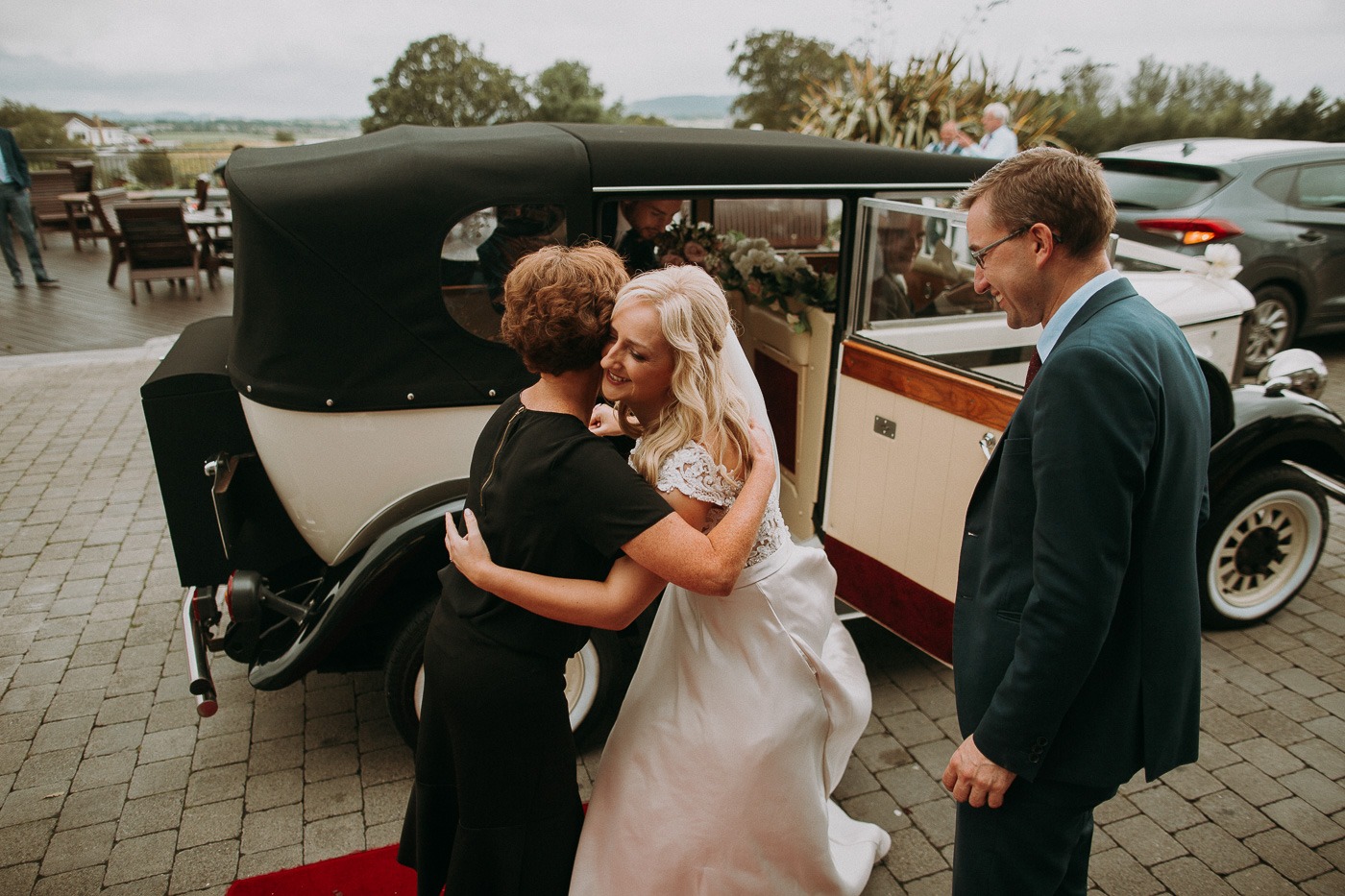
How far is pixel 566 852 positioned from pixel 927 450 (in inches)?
70.1

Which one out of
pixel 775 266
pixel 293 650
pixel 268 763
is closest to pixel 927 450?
pixel 775 266

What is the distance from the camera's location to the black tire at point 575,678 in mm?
2859

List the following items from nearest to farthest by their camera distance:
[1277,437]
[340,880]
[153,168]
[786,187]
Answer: [340,880]
[786,187]
[1277,437]
[153,168]

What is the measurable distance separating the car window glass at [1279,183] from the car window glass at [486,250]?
6.89m

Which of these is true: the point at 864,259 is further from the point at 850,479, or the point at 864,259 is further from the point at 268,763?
the point at 268,763

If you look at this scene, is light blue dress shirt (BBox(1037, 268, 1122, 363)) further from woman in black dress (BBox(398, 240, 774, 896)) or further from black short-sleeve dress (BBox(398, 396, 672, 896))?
black short-sleeve dress (BBox(398, 396, 672, 896))

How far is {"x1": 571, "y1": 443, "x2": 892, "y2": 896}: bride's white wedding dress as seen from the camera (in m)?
1.97

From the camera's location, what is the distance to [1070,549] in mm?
1397

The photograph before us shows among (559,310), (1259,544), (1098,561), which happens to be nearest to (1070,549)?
(1098,561)

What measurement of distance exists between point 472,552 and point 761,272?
220 cm

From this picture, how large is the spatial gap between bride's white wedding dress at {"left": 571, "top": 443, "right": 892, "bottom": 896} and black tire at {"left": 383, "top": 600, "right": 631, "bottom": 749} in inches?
32.4

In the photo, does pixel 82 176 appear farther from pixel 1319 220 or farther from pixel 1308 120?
pixel 1308 120

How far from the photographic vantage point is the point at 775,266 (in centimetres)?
358

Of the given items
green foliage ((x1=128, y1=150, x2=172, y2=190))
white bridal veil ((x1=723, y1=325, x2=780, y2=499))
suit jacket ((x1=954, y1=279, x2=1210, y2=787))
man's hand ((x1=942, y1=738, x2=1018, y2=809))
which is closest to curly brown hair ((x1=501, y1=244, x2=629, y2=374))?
white bridal veil ((x1=723, y1=325, x2=780, y2=499))
